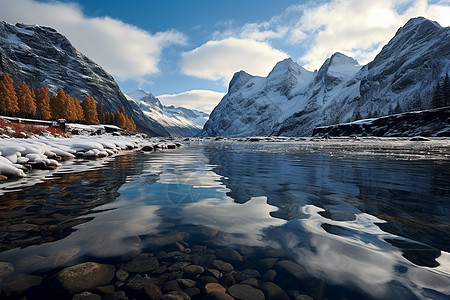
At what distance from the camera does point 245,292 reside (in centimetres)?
176

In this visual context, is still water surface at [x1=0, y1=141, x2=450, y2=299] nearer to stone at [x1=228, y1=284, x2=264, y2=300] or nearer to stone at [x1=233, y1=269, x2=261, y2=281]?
stone at [x1=233, y1=269, x2=261, y2=281]

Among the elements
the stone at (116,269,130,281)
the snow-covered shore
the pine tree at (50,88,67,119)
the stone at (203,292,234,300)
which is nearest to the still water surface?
the stone at (116,269,130,281)

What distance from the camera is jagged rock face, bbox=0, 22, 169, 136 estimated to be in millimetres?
124125

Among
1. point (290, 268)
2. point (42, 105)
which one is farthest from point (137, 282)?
point (42, 105)

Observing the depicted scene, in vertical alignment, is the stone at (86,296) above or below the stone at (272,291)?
above

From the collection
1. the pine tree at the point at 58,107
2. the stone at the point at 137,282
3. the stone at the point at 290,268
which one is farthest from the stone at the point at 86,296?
the pine tree at the point at 58,107

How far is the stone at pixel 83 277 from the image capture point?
1746 mm

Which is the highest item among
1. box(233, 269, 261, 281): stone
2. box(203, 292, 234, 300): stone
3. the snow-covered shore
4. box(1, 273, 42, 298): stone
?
the snow-covered shore

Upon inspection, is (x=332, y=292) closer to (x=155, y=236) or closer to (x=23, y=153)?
(x=155, y=236)

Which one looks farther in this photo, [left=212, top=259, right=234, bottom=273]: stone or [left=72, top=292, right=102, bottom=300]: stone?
[left=212, top=259, right=234, bottom=273]: stone

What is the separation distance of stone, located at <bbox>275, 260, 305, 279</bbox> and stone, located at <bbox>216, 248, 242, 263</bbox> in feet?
1.29

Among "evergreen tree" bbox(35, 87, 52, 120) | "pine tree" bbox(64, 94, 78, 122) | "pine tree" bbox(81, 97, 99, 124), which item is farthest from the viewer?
"pine tree" bbox(81, 97, 99, 124)

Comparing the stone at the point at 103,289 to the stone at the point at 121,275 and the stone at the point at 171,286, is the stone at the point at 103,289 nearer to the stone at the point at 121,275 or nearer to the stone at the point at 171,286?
the stone at the point at 121,275

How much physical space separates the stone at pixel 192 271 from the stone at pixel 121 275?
51 cm
